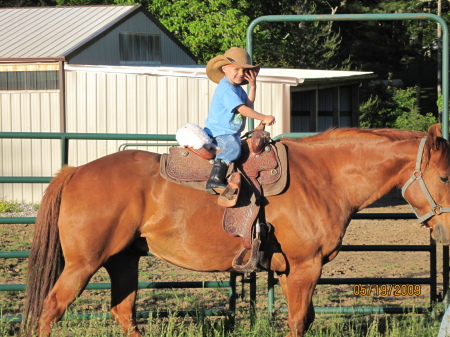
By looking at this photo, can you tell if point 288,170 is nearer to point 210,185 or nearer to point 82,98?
point 210,185

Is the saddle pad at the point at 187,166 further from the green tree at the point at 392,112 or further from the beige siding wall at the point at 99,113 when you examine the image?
the green tree at the point at 392,112

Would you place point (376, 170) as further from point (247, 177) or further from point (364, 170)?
point (247, 177)

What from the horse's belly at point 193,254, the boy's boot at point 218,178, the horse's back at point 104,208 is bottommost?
the horse's belly at point 193,254

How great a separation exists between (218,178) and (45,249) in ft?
4.42

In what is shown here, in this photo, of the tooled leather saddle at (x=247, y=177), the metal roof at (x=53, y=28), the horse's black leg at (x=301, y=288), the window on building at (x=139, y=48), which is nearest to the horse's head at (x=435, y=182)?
the horse's black leg at (x=301, y=288)

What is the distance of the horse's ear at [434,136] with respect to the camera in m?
4.59

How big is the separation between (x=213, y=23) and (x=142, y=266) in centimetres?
1782

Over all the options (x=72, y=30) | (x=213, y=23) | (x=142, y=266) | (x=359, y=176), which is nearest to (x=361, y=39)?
(x=213, y=23)

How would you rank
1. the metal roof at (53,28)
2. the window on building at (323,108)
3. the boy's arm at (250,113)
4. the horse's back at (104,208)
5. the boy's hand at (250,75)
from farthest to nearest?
the window on building at (323,108) < the metal roof at (53,28) < the boy's hand at (250,75) < the boy's arm at (250,113) < the horse's back at (104,208)

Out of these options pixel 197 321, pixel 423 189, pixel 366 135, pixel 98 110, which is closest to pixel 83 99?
pixel 98 110

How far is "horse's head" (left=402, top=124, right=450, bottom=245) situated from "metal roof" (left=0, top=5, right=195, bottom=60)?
44.4 ft

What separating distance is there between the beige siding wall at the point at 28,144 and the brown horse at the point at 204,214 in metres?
12.0

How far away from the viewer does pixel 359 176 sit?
15.9 ft
